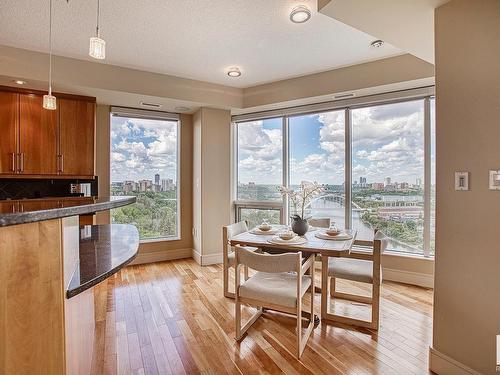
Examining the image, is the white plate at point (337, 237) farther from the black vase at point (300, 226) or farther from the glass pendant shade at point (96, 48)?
the glass pendant shade at point (96, 48)

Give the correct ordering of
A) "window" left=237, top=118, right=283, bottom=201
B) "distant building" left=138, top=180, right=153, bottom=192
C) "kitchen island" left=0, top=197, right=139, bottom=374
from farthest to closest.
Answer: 1. "window" left=237, top=118, right=283, bottom=201
2. "distant building" left=138, top=180, right=153, bottom=192
3. "kitchen island" left=0, top=197, right=139, bottom=374

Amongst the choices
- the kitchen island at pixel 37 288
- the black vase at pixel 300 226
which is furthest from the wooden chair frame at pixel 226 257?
the kitchen island at pixel 37 288

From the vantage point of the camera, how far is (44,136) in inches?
130

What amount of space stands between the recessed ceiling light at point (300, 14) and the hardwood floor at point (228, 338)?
2721mm

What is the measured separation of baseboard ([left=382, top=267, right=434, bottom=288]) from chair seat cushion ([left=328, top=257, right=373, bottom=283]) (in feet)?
3.57

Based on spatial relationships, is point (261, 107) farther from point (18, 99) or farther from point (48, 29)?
point (18, 99)

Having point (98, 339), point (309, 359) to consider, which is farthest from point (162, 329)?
point (309, 359)

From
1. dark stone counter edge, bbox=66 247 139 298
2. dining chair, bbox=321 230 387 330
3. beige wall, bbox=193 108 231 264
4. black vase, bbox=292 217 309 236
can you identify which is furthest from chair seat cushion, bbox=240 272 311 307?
beige wall, bbox=193 108 231 264

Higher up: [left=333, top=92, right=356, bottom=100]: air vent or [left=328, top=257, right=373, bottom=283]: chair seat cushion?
[left=333, top=92, right=356, bottom=100]: air vent

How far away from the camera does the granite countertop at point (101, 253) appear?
1.17 metres

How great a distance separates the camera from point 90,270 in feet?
4.19

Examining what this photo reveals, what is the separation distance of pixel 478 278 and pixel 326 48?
99.5 inches

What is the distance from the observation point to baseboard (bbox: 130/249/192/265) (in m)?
4.24

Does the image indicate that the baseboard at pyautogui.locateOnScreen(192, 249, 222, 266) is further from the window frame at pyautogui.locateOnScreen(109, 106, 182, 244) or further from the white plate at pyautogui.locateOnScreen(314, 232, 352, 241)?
the white plate at pyautogui.locateOnScreen(314, 232, 352, 241)
